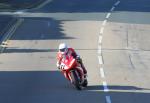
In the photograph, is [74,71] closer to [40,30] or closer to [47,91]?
[47,91]

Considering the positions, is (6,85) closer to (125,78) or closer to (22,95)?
(22,95)

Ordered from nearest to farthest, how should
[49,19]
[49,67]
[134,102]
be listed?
[134,102]
[49,67]
[49,19]

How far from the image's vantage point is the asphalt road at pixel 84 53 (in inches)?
842

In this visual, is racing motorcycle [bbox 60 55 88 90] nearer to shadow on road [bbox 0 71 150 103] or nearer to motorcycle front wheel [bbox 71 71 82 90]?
motorcycle front wheel [bbox 71 71 82 90]

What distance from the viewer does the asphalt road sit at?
842 inches

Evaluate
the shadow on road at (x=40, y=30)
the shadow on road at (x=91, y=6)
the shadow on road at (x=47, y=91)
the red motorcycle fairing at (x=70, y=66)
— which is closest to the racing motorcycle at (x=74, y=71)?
the red motorcycle fairing at (x=70, y=66)

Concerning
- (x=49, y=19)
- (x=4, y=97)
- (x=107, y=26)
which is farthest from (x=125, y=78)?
(x=49, y=19)

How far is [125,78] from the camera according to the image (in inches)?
970

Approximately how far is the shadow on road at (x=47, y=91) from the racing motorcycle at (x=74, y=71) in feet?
0.76

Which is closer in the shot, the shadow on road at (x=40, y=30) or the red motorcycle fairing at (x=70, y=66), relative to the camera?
the red motorcycle fairing at (x=70, y=66)

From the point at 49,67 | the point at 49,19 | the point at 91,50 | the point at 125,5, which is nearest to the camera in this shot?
the point at 49,67

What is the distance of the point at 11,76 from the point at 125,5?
28111 mm

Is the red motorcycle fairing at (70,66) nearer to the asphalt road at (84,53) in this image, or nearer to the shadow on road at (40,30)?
the asphalt road at (84,53)

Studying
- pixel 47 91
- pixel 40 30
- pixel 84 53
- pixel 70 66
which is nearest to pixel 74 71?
Answer: pixel 70 66
